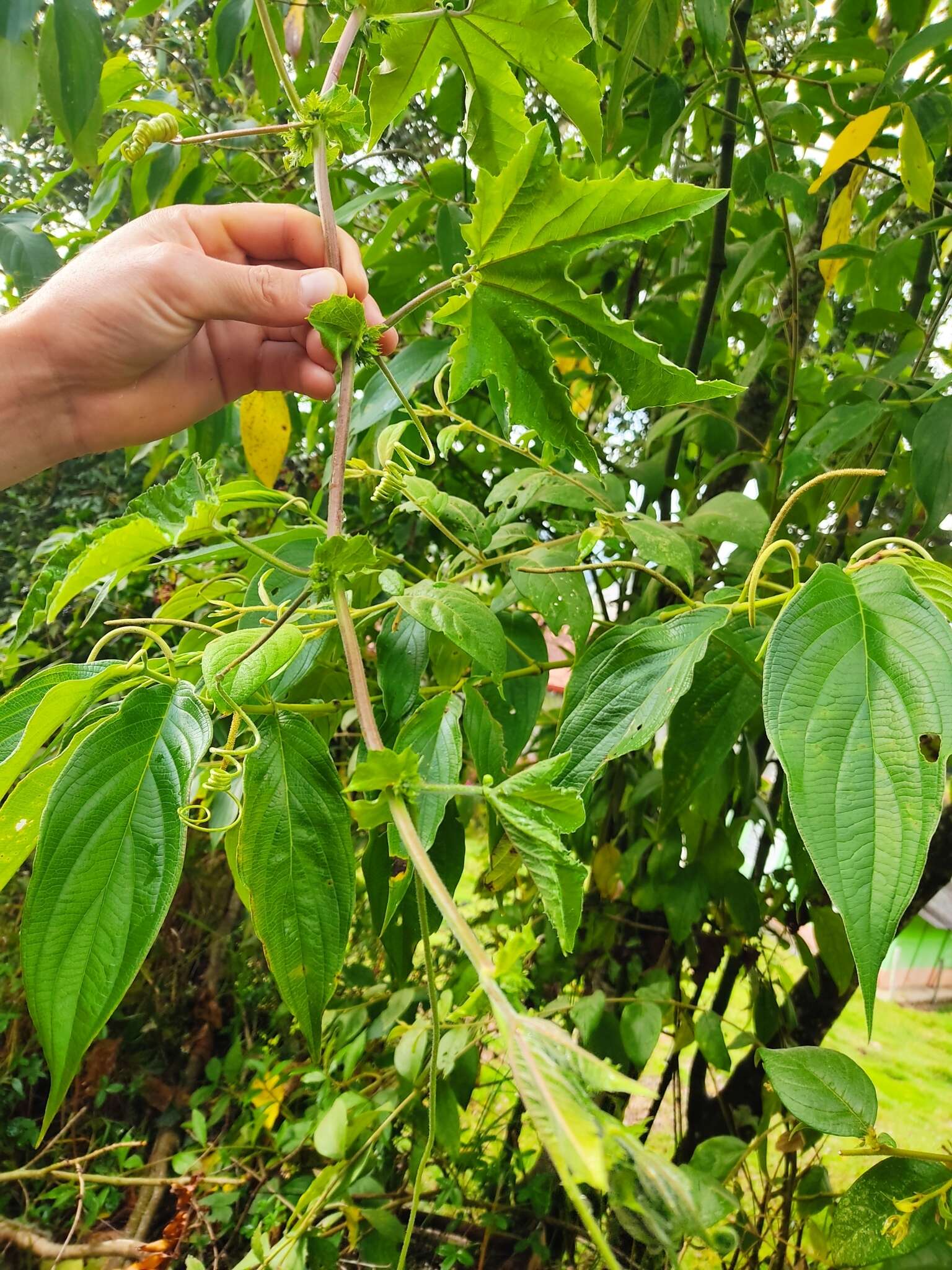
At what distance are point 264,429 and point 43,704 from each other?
1.54 ft

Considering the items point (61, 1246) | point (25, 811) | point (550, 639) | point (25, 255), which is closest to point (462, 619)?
point (25, 811)

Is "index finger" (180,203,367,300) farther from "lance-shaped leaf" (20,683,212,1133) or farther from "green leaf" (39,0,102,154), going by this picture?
"lance-shaped leaf" (20,683,212,1133)

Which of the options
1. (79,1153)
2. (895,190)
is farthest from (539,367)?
(79,1153)

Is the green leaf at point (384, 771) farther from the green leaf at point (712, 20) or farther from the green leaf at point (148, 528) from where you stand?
the green leaf at point (712, 20)

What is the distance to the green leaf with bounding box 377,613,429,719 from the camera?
382 mm

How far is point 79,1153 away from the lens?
1113mm

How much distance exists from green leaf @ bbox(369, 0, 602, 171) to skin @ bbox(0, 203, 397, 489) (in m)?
0.08

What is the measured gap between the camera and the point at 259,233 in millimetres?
521

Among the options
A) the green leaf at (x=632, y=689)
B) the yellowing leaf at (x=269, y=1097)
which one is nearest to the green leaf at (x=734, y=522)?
the green leaf at (x=632, y=689)

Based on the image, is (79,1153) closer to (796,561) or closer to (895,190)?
(796,561)

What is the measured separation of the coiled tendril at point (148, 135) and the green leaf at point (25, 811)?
25 cm

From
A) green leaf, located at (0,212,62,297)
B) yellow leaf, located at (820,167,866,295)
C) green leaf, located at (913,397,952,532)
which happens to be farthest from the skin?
yellow leaf, located at (820,167,866,295)

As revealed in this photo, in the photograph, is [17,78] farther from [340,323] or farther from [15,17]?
[340,323]

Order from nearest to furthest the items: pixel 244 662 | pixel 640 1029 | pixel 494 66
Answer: pixel 244 662, pixel 494 66, pixel 640 1029
